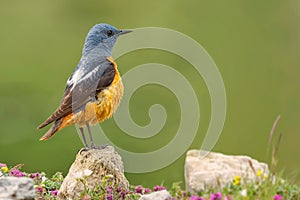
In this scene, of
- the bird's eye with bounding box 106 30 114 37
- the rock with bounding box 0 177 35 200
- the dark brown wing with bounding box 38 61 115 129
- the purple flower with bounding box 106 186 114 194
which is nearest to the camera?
the rock with bounding box 0 177 35 200

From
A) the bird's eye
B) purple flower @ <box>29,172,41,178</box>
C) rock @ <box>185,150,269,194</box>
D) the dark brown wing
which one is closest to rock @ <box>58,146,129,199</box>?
the dark brown wing

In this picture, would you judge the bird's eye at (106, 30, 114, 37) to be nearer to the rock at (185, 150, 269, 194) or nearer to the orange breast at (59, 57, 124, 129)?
the orange breast at (59, 57, 124, 129)

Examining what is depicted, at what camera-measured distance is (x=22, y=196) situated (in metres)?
4.51

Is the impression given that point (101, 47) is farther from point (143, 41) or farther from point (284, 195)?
point (284, 195)

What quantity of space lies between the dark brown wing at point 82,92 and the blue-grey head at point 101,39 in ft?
1.10

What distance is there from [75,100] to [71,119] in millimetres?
204

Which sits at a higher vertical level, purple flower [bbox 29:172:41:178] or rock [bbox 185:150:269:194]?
purple flower [bbox 29:172:41:178]

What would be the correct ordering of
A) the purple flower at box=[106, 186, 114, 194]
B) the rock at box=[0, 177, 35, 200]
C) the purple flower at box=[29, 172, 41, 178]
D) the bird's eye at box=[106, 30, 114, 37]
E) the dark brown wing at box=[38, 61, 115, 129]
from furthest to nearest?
the purple flower at box=[29, 172, 41, 178] < the bird's eye at box=[106, 30, 114, 37] < the dark brown wing at box=[38, 61, 115, 129] < the purple flower at box=[106, 186, 114, 194] < the rock at box=[0, 177, 35, 200]

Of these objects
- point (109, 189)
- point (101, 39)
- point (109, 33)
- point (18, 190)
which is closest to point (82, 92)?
point (101, 39)

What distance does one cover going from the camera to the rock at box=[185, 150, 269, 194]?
693cm

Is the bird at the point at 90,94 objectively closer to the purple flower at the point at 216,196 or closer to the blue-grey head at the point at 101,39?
the blue-grey head at the point at 101,39

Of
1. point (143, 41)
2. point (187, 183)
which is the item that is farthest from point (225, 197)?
point (143, 41)

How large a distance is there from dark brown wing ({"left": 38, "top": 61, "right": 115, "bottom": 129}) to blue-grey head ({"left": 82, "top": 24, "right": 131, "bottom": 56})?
335 millimetres

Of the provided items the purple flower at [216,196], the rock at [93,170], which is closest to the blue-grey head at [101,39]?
the rock at [93,170]
